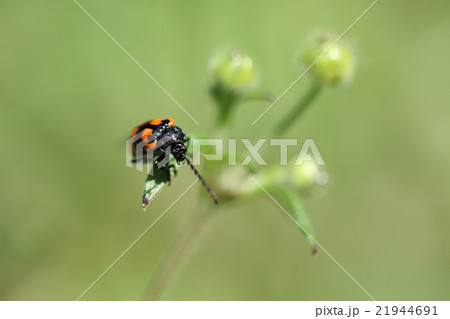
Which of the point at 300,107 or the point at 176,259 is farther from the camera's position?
the point at 300,107

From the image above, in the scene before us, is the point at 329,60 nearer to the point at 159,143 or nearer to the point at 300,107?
the point at 300,107

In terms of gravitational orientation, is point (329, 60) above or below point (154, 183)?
above

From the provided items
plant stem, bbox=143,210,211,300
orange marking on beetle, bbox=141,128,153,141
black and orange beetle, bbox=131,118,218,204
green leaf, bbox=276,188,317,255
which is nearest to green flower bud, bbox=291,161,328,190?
green leaf, bbox=276,188,317,255

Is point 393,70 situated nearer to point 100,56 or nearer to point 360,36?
point 360,36

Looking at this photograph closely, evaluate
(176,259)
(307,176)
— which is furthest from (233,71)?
(176,259)

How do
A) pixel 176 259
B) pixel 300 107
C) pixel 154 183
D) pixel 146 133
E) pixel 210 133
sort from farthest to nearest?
pixel 210 133, pixel 300 107, pixel 176 259, pixel 146 133, pixel 154 183
